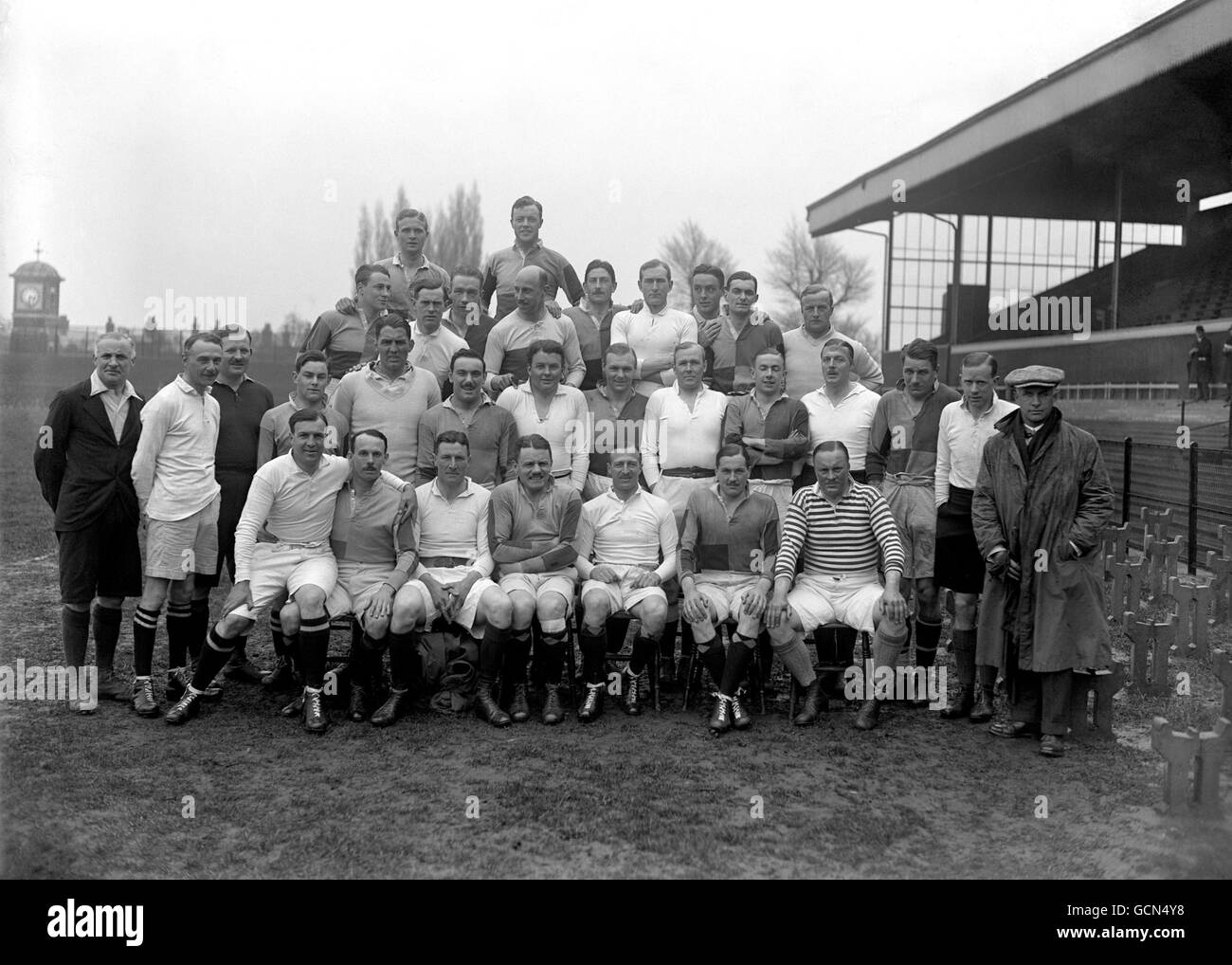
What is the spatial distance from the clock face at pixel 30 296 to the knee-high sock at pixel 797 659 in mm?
21645

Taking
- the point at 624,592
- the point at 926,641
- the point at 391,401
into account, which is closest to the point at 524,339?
the point at 391,401

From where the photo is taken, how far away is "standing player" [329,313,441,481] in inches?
243

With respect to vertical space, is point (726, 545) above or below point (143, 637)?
above

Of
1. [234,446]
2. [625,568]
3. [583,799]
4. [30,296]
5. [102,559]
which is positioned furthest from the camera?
[30,296]

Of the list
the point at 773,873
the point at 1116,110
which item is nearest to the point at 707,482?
the point at 773,873

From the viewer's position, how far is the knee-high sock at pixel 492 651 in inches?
216

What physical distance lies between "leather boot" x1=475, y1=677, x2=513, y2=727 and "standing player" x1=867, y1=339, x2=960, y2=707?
232 cm

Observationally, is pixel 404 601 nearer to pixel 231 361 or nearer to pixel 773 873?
pixel 231 361

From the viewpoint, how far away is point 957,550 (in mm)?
5766

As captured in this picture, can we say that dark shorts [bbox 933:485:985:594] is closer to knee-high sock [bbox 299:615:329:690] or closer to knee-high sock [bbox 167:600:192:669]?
knee-high sock [bbox 299:615:329:690]

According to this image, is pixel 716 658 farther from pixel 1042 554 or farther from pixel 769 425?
pixel 1042 554

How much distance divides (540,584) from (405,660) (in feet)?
2.68

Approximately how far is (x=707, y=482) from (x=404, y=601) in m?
1.86

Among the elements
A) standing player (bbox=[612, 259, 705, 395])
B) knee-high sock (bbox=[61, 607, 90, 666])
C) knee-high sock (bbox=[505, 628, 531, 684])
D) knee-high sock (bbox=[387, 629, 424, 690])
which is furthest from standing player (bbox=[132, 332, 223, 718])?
standing player (bbox=[612, 259, 705, 395])
